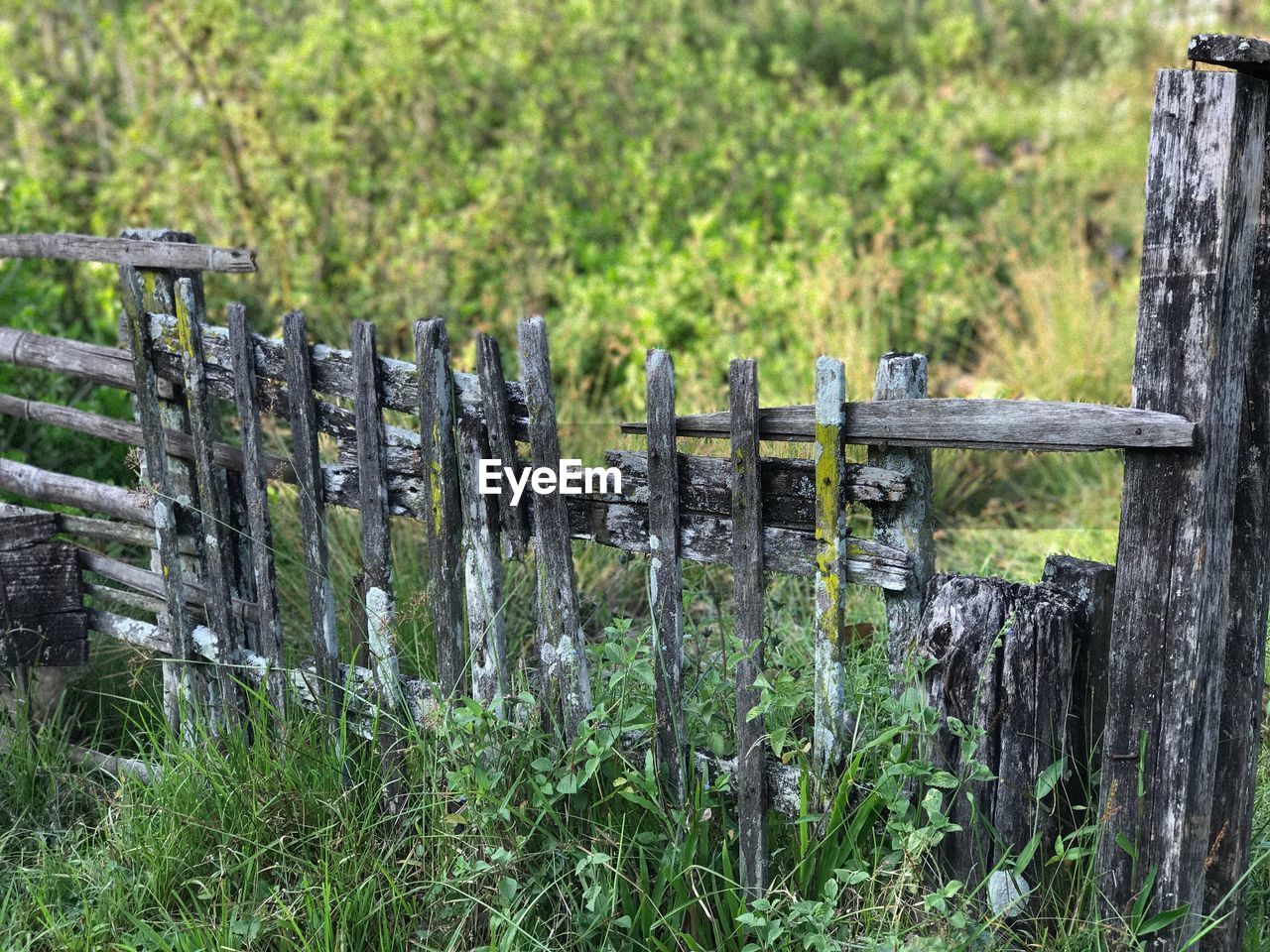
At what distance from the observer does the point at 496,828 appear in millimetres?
2775

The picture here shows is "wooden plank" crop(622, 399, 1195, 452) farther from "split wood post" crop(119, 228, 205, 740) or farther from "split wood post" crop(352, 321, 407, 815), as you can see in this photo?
"split wood post" crop(119, 228, 205, 740)

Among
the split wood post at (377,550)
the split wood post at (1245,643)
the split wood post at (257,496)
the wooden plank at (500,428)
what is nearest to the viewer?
the split wood post at (1245,643)

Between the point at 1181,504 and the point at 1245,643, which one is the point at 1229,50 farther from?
the point at 1245,643

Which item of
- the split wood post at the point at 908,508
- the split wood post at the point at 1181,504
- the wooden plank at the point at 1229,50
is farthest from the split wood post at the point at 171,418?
the wooden plank at the point at 1229,50

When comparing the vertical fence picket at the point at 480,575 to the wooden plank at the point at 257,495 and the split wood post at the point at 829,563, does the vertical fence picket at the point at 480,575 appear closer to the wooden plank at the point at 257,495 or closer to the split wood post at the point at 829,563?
the wooden plank at the point at 257,495

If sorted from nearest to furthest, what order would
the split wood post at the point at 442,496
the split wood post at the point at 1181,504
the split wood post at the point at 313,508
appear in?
the split wood post at the point at 1181,504 < the split wood post at the point at 442,496 < the split wood post at the point at 313,508

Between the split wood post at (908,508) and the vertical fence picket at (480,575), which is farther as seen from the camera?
the vertical fence picket at (480,575)

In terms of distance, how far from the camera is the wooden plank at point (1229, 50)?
2.04m

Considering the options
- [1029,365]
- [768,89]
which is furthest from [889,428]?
[768,89]

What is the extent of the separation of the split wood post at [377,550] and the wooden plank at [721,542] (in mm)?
536

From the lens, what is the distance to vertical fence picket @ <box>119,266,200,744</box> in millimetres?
3455

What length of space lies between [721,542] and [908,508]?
42 cm

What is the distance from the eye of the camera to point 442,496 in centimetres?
295

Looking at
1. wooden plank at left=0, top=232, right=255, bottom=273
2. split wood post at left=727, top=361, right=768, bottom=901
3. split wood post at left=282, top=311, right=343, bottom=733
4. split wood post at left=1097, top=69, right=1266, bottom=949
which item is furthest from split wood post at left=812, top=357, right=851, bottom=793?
wooden plank at left=0, top=232, right=255, bottom=273
